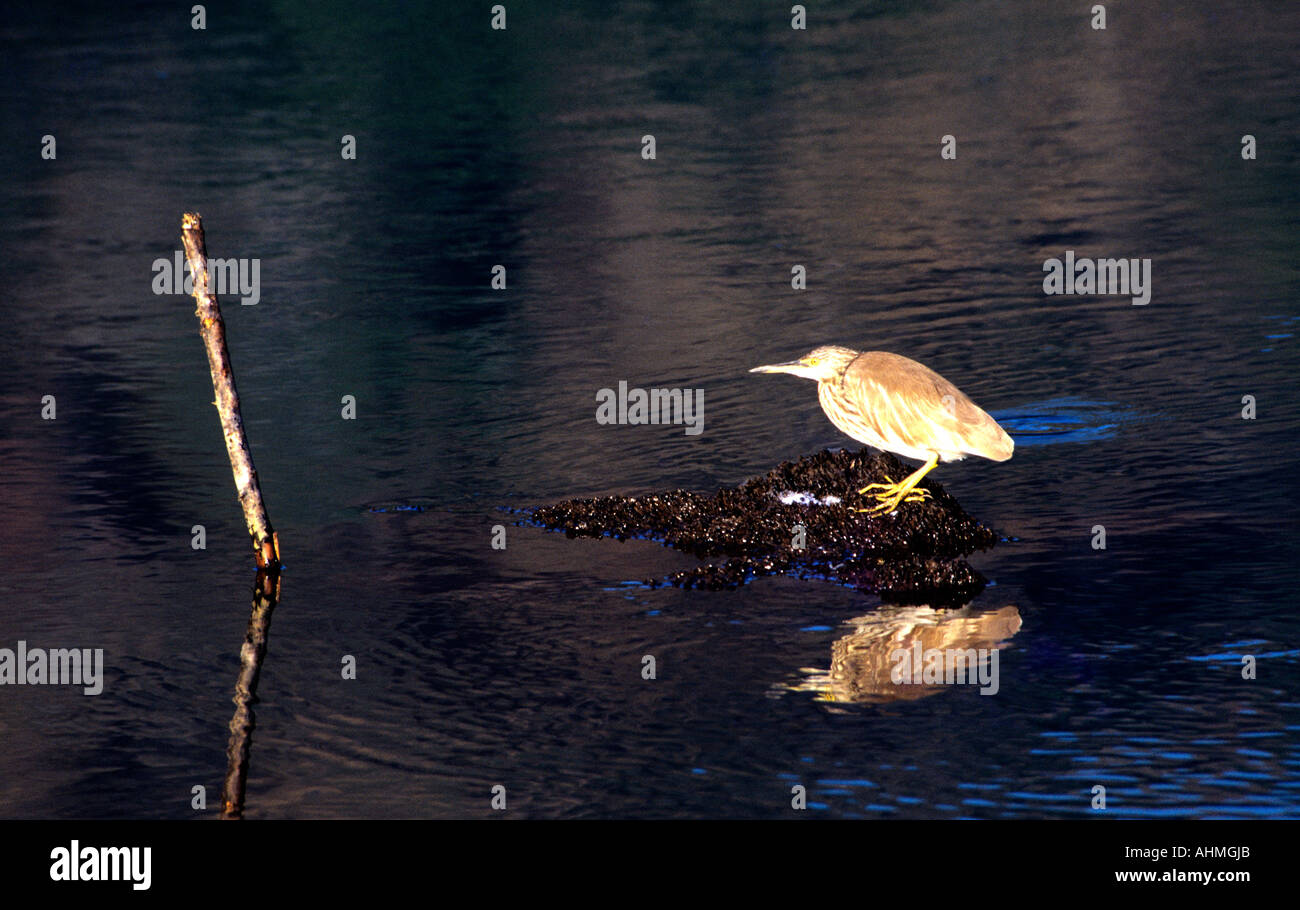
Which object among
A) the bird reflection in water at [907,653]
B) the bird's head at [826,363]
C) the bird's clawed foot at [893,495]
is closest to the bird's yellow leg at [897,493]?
the bird's clawed foot at [893,495]

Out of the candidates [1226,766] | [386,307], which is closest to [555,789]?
[1226,766]

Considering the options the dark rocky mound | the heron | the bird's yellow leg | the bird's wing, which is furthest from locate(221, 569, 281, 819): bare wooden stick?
the bird's wing

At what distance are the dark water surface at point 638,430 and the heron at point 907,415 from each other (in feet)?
3.35

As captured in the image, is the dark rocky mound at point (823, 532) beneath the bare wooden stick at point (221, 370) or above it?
beneath

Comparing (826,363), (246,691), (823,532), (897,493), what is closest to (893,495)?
(897,493)

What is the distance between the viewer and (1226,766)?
11.2 metres

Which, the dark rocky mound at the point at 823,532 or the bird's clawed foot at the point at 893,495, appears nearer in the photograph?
the dark rocky mound at the point at 823,532

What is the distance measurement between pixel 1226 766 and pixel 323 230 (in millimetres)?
22125

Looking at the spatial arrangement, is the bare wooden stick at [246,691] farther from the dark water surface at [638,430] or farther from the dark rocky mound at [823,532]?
the dark rocky mound at [823,532]

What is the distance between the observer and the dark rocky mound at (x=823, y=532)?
47.0 ft

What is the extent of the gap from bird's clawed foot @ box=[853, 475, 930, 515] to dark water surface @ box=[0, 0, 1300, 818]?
95 centimetres

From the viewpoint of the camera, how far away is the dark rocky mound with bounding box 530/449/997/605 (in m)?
14.3

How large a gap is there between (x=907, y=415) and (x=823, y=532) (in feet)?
4.02
